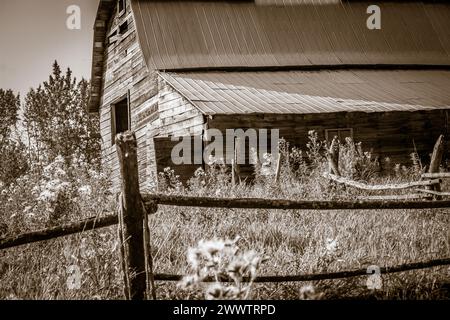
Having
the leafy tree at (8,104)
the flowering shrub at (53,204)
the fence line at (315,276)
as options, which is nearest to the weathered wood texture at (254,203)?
the fence line at (315,276)

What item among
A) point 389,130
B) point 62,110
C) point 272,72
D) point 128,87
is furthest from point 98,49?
point 62,110

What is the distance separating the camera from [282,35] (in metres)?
14.0

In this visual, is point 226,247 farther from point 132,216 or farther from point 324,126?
point 324,126

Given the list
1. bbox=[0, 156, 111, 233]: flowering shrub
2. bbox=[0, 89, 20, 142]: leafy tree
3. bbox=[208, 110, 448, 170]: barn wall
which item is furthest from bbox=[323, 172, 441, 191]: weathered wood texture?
bbox=[0, 89, 20, 142]: leafy tree

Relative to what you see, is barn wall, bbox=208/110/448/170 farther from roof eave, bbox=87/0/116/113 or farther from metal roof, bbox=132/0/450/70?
roof eave, bbox=87/0/116/113

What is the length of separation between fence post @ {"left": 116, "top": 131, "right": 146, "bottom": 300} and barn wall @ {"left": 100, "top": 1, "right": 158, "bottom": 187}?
30.0 ft

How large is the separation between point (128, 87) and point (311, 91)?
6.48 meters

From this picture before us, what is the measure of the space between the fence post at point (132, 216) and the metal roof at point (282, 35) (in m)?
10.1

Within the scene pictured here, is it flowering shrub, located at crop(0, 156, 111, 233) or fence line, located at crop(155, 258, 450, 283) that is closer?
fence line, located at crop(155, 258, 450, 283)

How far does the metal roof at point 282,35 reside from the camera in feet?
42.4

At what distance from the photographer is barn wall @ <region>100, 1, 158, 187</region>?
12.9 m

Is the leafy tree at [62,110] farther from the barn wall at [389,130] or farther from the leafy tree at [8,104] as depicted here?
the barn wall at [389,130]
